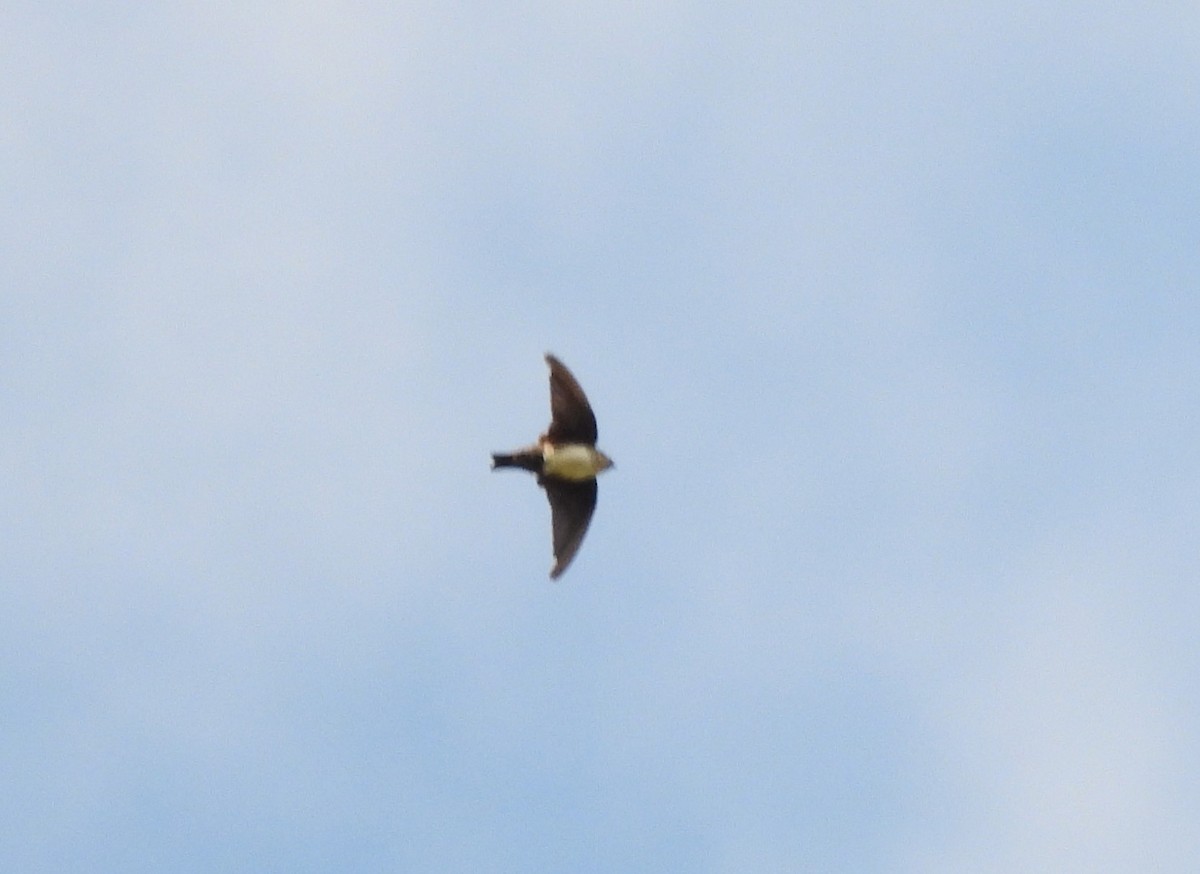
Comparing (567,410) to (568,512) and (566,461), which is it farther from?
(568,512)

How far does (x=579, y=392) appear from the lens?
52938 millimetres

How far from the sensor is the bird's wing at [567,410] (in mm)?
52844

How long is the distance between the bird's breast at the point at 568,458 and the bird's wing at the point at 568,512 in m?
0.33

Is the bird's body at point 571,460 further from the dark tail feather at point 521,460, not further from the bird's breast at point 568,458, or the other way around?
the dark tail feather at point 521,460

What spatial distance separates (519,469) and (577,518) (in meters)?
1.41

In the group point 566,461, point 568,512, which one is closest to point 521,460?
point 566,461

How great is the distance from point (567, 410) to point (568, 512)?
1.89 m

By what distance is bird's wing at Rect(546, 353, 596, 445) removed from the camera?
5284cm

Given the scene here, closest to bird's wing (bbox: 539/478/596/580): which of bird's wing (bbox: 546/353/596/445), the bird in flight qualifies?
the bird in flight

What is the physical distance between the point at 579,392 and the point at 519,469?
1.74m

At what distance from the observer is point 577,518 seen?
53625 millimetres

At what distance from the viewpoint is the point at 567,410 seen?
53062 millimetres

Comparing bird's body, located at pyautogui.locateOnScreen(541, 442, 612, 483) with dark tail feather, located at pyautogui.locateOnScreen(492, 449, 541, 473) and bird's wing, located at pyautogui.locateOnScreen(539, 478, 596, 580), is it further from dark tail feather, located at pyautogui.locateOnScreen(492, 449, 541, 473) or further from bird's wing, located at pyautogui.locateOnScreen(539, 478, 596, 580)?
bird's wing, located at pyautogui.locateOnScreen(539, 478, 596, 580)

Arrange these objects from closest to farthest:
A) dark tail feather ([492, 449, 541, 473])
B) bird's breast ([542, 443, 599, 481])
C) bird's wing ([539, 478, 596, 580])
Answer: dark tail feather ([492, 449, 541, 473]) < bird's breast ([542, 443, 599, 481]) < bird's wing ([539, 478, 596, 580])
